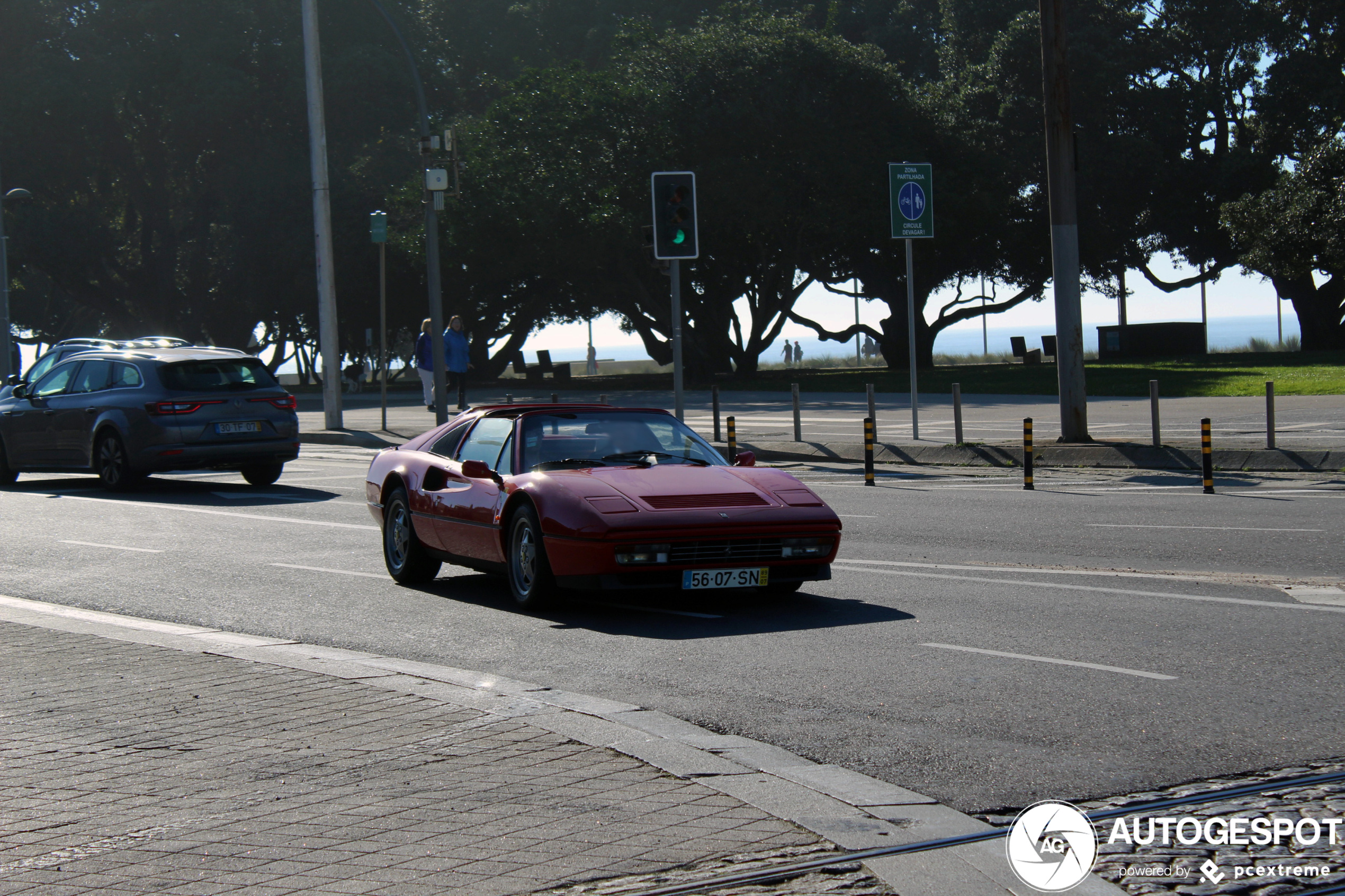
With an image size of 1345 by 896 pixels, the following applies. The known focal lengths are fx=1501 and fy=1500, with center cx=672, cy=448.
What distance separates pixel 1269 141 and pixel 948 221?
50.5 feet

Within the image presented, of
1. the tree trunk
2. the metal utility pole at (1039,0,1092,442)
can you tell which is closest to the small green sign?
the metal utility pole at (1039,0,1092,442)

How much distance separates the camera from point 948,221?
43.2 meters

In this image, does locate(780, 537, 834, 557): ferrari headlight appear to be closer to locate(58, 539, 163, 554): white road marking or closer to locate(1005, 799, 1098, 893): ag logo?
locate(1005, 799, 1098, 893): ag logo

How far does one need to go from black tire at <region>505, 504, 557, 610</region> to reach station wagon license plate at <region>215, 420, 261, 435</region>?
9.32 metres

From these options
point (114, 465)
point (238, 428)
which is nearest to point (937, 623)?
point (238, 428)

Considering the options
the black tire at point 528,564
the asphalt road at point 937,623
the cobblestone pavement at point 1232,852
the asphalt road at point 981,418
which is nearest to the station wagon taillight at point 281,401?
the asphalt road at point 937,623

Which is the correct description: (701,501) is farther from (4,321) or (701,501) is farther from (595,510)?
(4,321)

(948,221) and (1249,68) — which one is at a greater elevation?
(1249,68)

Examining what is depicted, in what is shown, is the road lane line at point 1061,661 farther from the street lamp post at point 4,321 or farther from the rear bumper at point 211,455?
the street lamp post at point 4,321

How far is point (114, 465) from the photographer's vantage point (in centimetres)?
1814

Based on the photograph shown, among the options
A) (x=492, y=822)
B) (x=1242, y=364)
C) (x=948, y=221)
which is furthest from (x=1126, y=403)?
(x=492, y=822)

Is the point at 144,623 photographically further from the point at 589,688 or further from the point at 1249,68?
the point at 1249,68

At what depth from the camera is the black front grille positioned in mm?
8836

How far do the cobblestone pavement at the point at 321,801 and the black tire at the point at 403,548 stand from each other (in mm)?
3657
